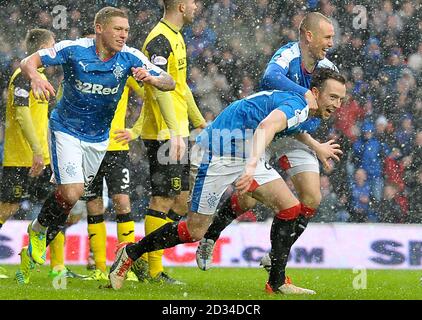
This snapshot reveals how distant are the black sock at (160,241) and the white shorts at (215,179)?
0.22 metres

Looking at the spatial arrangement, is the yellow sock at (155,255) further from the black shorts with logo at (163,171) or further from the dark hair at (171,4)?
the dark hair at (171,4)

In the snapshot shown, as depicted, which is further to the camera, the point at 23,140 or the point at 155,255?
the point at 23,140

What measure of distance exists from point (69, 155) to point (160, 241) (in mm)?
1037

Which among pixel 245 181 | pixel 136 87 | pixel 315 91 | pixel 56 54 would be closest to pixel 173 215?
pixel 136 87

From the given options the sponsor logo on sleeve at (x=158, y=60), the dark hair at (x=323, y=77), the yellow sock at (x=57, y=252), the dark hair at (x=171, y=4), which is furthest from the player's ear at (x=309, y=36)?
the yellow sock at (x=57, y=252)

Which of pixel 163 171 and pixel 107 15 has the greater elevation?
pixel 107 15

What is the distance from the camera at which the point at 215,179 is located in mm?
7828

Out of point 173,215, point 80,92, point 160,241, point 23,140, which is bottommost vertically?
point 160,241

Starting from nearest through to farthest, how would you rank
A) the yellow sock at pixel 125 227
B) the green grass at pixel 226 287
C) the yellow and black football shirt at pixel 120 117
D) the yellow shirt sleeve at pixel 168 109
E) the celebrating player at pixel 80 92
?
the green grass at pixel 226 287
the celebrating player at pixel 80 92
the yellow shirt sleeve at pixel 168 109
the yellow sock at pixel 125 227
the yellow and black football shirt at pixel 120 117

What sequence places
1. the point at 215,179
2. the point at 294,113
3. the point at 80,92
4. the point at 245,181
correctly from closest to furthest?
1. the point at 245,181
2. the point at 294,113
3. the point at 215,179
4. the point at 80,92

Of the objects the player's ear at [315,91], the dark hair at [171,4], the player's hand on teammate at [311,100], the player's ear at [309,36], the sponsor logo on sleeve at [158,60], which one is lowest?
the player's hand on teammate at [311,100]

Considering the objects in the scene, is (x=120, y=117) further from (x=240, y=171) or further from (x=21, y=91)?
(x=240, y=171)

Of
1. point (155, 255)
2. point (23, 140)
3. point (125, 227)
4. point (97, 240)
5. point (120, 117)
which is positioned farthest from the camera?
point (23, 140)

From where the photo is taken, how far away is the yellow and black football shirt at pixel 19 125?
9.40 m
